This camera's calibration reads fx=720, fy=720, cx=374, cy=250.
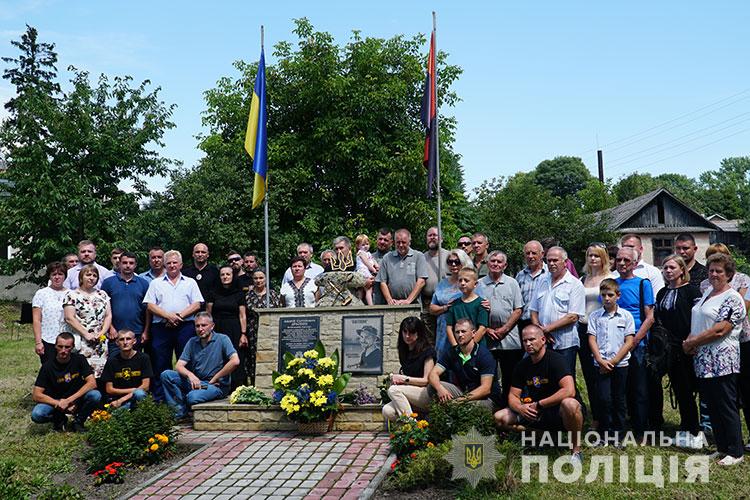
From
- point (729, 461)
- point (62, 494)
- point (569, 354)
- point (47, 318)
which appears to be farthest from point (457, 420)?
point (47, 318)

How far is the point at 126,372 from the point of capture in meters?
8.44

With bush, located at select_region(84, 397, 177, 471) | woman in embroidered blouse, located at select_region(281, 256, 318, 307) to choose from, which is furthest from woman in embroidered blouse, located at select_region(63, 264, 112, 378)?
woman in embroidered blouse, located at select_region(281, 256, 318, 307)

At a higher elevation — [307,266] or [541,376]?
[307,266]

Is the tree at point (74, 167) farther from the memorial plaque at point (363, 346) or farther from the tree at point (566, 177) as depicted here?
the tree at point (566, 177)

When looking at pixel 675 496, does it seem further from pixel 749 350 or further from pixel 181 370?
pixel 181 370

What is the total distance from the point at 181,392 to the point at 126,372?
69cm

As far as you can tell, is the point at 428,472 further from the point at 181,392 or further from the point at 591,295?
the point at 181,392

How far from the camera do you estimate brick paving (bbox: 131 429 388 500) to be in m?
5.94

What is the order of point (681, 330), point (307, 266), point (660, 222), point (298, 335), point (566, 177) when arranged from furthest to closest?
point (566, 177) → point (660, 222) → point (307, 266) → point (298, 335) → point (681, 330)

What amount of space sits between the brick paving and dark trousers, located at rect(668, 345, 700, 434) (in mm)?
2917

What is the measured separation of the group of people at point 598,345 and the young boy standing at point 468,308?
11 millimetres

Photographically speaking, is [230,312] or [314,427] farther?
[230,312]

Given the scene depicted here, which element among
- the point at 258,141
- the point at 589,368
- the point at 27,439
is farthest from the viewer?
the point at 258,141

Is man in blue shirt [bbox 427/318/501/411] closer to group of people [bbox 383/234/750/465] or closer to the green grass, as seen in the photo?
group of people [bbox 383/234/750/465]
